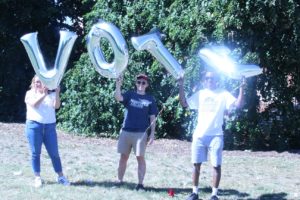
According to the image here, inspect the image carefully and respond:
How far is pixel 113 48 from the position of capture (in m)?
6.89

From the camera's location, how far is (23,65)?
17234 millimetres

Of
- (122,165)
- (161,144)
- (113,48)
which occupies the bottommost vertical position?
(122,165)

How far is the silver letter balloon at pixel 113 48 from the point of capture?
6781 millimetres

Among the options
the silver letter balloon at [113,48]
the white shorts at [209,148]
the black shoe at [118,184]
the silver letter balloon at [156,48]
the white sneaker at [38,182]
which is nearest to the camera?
the white shorts at [209,148]

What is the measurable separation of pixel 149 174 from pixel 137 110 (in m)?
1.78

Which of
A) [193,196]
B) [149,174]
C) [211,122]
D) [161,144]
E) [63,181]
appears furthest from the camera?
[161,144]

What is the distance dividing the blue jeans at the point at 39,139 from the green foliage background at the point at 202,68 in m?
5.18

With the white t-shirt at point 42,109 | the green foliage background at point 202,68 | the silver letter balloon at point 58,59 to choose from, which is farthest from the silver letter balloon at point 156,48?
the green foliage background at point 202,68

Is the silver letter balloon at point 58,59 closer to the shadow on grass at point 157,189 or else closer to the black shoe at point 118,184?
the shadow on grass at point 157,189

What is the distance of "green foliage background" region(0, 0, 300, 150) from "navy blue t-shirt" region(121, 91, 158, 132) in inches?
186

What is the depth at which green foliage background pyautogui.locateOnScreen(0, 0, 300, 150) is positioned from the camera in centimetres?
1145

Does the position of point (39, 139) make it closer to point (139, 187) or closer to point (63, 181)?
point (63, 181)

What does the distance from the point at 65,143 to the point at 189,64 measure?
319cm

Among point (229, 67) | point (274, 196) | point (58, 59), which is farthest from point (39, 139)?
point (274, 196)
